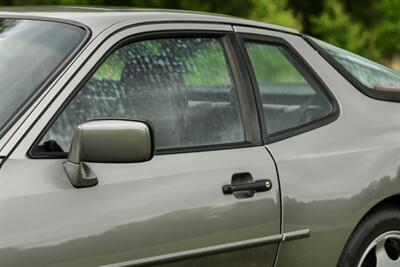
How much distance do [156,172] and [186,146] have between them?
272mm

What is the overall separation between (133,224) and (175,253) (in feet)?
0.73

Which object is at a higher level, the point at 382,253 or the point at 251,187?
the point at 251,187

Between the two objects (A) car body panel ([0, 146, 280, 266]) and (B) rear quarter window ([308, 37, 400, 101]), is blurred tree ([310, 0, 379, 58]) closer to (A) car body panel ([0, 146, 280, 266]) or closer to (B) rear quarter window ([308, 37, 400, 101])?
(B) rear quarter window ([308, 37, 400, 101])

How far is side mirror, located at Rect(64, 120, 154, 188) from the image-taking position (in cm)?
297

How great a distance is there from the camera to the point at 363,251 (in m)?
4.00

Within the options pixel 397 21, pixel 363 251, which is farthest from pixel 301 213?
pixel 397 21

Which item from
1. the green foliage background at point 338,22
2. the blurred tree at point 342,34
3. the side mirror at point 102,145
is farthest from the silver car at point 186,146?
the blurred tree at point 342,34

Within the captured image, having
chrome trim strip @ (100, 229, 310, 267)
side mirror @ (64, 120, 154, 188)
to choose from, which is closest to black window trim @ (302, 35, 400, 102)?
chrome trim strip @ (100, 229, 310, 267)

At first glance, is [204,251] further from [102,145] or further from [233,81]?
[233,81]

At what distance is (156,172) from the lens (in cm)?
326

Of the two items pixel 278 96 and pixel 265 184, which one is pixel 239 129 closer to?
pixel 265 184

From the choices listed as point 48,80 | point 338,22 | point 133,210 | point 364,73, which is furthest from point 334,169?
point 338,22

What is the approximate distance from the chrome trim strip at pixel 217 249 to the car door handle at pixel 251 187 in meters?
0.20

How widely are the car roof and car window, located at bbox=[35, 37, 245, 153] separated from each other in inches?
3.7
